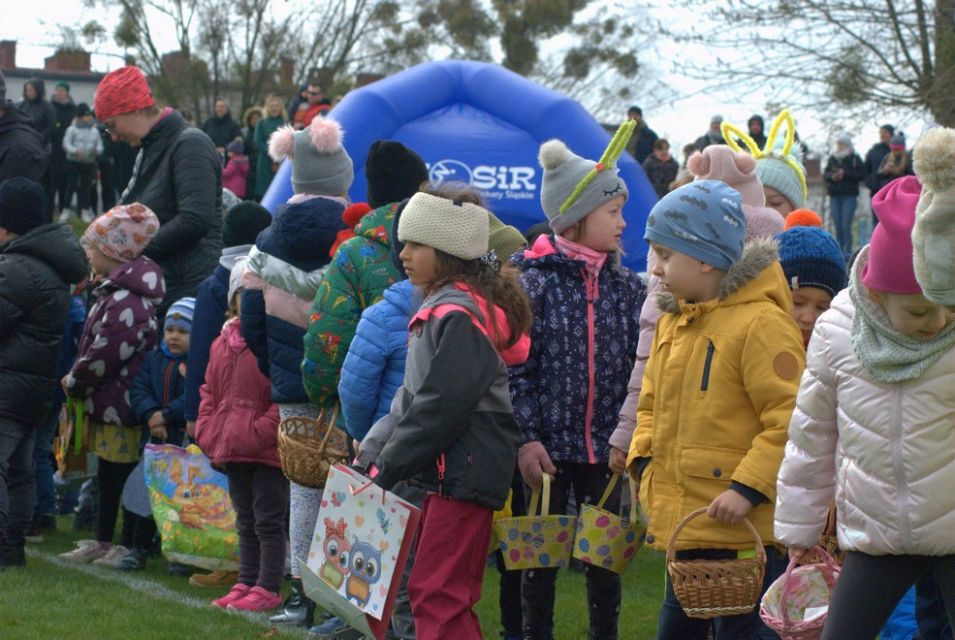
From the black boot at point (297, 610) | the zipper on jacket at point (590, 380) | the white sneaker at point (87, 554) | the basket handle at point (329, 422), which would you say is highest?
the zipper on jacket at point (590, 380)

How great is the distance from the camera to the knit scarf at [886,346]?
169 inches

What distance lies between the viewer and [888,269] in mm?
4320

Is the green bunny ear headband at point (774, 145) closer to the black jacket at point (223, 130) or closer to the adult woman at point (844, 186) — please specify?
the adult woman at point (844, 186)

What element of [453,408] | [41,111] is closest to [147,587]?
[453,408]

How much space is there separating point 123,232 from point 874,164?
14.2m

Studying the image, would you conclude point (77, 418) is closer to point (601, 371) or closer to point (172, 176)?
point (172, 176)

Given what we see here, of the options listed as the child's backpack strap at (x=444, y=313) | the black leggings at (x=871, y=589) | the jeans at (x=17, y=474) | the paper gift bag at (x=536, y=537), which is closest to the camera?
the black leggings at (x=871, y=589)

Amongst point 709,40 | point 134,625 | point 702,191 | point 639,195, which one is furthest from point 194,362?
point 709,40

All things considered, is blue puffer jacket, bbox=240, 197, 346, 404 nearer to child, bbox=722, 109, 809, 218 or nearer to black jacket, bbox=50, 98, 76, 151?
child, bbox=722, 109, 809, 218

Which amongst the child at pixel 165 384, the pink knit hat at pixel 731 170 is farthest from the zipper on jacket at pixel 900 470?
the child at pixel 165 384

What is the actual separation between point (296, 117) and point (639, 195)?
7.24 metres

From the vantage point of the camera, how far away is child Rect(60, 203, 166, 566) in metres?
8.34

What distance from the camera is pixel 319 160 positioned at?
749 centimetres

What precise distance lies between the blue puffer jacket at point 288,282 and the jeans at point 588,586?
54.0 inches
